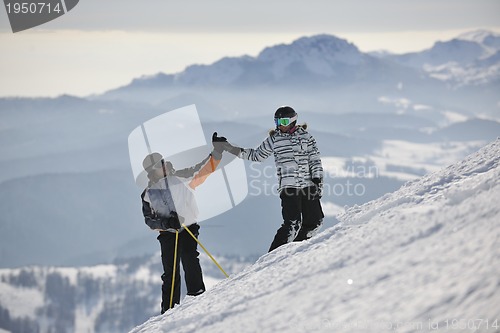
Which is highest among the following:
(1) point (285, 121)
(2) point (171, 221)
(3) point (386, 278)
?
(1) point (285, 121)

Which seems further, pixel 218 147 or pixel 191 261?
pixel 218 147

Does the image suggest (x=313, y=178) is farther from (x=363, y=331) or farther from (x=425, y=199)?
(x=363, y=331)

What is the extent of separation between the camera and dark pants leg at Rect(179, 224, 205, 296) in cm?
800

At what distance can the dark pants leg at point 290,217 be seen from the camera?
7809 mm

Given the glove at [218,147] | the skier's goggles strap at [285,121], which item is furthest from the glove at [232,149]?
the skier's goggles strap at [285,121]

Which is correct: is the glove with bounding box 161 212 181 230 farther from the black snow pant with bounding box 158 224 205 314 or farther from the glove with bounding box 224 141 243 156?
the glove with bounding box 224 141 243 156

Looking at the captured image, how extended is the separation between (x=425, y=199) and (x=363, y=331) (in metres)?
2.71

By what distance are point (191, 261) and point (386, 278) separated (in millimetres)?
4228

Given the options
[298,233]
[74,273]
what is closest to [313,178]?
[298,233]

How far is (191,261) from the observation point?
8.06 m

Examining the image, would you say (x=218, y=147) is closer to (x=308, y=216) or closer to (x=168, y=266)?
(x=308, y=216)

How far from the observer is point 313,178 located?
7988mm

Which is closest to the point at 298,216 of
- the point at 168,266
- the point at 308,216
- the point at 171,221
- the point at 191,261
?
the point at 308,216

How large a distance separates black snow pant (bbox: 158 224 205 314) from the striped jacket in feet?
5.25
